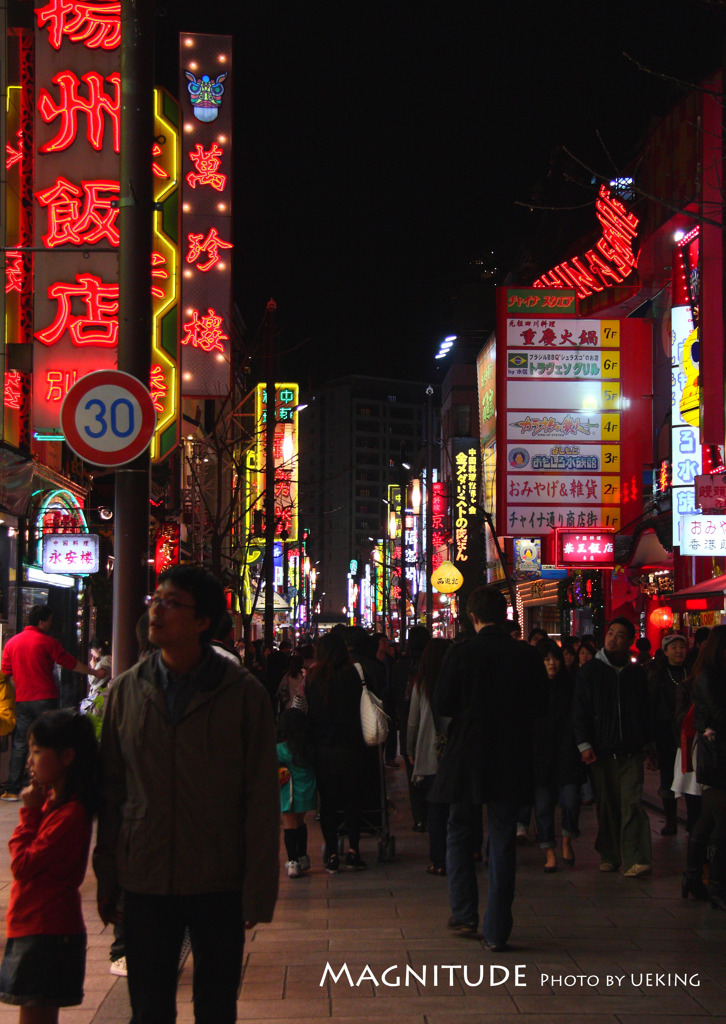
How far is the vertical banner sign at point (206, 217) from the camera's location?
64.7 ft

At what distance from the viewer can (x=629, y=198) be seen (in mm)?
25688

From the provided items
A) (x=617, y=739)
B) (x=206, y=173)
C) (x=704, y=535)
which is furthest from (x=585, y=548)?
(x=617, y=739)

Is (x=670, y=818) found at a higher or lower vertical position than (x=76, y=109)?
lower

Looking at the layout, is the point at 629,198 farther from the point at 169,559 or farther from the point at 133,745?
the point at 133,745

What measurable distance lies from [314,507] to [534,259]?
134896 millimetres

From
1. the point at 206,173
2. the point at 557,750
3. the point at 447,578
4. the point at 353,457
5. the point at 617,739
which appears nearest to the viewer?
the point at 617,739

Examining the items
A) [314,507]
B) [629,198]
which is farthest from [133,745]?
[314,507]

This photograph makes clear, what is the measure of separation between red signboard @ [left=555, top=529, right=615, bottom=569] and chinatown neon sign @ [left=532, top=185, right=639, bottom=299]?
4994mm

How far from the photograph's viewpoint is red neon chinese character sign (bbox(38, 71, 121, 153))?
13.4 metres

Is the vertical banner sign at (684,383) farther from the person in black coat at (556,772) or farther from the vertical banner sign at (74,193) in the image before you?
the vertical banner sign at (74,193)

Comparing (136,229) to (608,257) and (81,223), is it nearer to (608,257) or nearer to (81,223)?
(81,223)

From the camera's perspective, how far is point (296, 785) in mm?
9695

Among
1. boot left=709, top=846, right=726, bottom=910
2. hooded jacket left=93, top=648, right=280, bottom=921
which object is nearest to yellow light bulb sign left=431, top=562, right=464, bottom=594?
boot left=709, top=846, right=726, bottom=910

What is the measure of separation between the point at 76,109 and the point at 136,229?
23.4 ft
